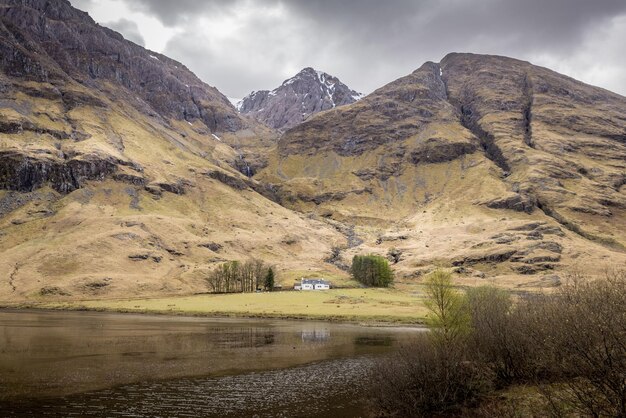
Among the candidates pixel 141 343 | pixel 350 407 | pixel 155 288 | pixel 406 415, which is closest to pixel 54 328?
pixel 141 343

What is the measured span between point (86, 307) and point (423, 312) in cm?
9439

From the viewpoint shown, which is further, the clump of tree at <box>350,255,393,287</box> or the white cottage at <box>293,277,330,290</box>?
the clump of tree at <box>350,255,393,287</box>

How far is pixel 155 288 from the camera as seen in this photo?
167875 mm

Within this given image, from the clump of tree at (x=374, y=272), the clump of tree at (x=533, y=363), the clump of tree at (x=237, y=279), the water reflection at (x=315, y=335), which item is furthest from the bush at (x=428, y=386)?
the clump of tree at (x=374, y=272)

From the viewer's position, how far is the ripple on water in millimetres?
31734

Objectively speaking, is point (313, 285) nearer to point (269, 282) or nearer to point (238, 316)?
point (269, 282)

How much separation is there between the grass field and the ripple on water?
205 feet

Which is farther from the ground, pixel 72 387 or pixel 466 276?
pixel 466 276

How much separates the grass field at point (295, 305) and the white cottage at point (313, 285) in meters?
8.22

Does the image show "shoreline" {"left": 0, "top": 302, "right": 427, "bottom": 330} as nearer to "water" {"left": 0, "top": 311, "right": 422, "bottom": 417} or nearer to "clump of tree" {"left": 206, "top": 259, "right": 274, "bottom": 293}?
"water" {"left": 0, "top": 311, "right": 422, "bottom": 417}

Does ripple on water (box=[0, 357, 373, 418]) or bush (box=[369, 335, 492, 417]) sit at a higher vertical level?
bush (box=[369, 335, 492, 417])

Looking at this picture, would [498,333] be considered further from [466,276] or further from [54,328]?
[466,276]

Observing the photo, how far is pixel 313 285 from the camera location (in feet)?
554

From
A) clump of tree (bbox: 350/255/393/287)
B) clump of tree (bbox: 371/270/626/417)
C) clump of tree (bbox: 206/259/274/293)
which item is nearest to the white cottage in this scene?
clump of tree (bbox: 206/259/274/293)
